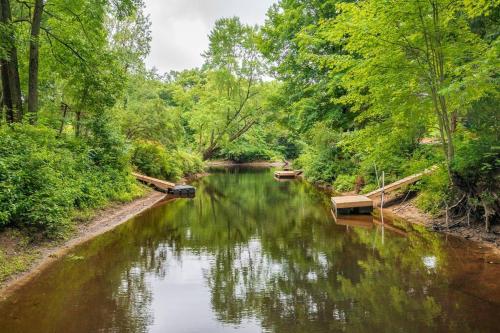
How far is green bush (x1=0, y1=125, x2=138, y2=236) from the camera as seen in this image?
847 cm

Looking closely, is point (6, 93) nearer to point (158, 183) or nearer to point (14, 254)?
point (14, 254)

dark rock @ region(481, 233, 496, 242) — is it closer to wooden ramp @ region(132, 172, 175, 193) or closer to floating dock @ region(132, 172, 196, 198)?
floating dock @ region(132, 172, 196, 198)

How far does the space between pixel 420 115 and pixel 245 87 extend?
28.4 metres

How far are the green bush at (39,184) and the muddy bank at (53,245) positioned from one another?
413mm

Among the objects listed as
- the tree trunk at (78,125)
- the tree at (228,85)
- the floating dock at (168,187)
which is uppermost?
the tree at (228,85)

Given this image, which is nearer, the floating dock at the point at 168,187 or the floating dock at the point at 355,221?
the floating dock at the point at 355,221

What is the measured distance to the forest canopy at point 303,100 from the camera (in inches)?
369

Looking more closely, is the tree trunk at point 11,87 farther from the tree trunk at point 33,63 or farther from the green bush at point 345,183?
the green bush at point 345,183

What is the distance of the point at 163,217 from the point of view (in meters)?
13.8

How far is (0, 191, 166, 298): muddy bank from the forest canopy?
0.51 m

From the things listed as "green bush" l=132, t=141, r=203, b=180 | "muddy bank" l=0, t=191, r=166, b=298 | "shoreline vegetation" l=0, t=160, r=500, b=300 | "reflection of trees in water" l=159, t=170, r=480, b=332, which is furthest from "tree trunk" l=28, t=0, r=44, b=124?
"green bush" l=132, t=141, r=203, b=180

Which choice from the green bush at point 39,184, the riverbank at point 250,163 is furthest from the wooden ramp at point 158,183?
the riverbank at point 250,163

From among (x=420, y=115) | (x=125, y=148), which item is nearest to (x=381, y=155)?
(x=420, y=115)

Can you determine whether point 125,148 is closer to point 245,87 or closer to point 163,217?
point 163,217
